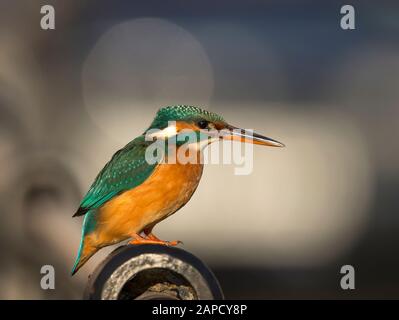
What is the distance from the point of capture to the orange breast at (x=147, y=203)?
53.6 inches

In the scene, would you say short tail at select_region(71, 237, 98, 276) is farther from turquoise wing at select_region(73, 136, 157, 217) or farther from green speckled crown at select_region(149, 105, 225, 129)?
green speckled crown at select_region(149, 105, 225, 129)

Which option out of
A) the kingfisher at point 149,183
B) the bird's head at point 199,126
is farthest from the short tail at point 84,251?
the bird's head at point 199,126

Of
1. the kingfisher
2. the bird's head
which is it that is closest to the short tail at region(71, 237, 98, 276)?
the kingfisher

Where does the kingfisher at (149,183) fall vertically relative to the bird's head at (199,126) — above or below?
below

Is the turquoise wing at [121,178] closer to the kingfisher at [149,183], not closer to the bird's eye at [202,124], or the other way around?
the kingfisher at [149,183]

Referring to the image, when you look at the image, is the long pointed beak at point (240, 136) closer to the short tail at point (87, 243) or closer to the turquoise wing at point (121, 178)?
the turquoise wing at point (121, 178)

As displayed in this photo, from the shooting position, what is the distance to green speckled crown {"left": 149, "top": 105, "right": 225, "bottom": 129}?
140cm

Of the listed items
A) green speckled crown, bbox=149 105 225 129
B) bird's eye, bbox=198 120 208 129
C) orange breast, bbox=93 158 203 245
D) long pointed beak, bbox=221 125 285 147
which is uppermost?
green speckled crown, bbox=149 105 225 129

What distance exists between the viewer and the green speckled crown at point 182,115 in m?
1.40

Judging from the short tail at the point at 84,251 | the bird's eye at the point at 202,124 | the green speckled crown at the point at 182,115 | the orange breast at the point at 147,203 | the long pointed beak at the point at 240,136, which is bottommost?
the short tail at the point at 84,251

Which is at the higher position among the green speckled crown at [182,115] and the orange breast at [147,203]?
the green speckled crown at [182,115]

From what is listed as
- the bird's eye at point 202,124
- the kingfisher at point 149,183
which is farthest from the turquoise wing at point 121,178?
the bird's eye at point 202,124

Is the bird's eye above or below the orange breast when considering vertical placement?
above

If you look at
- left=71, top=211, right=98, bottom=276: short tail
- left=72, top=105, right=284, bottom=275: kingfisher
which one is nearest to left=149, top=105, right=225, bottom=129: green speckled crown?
left=72, top=105, right=284, bottom=275: kingfisher
